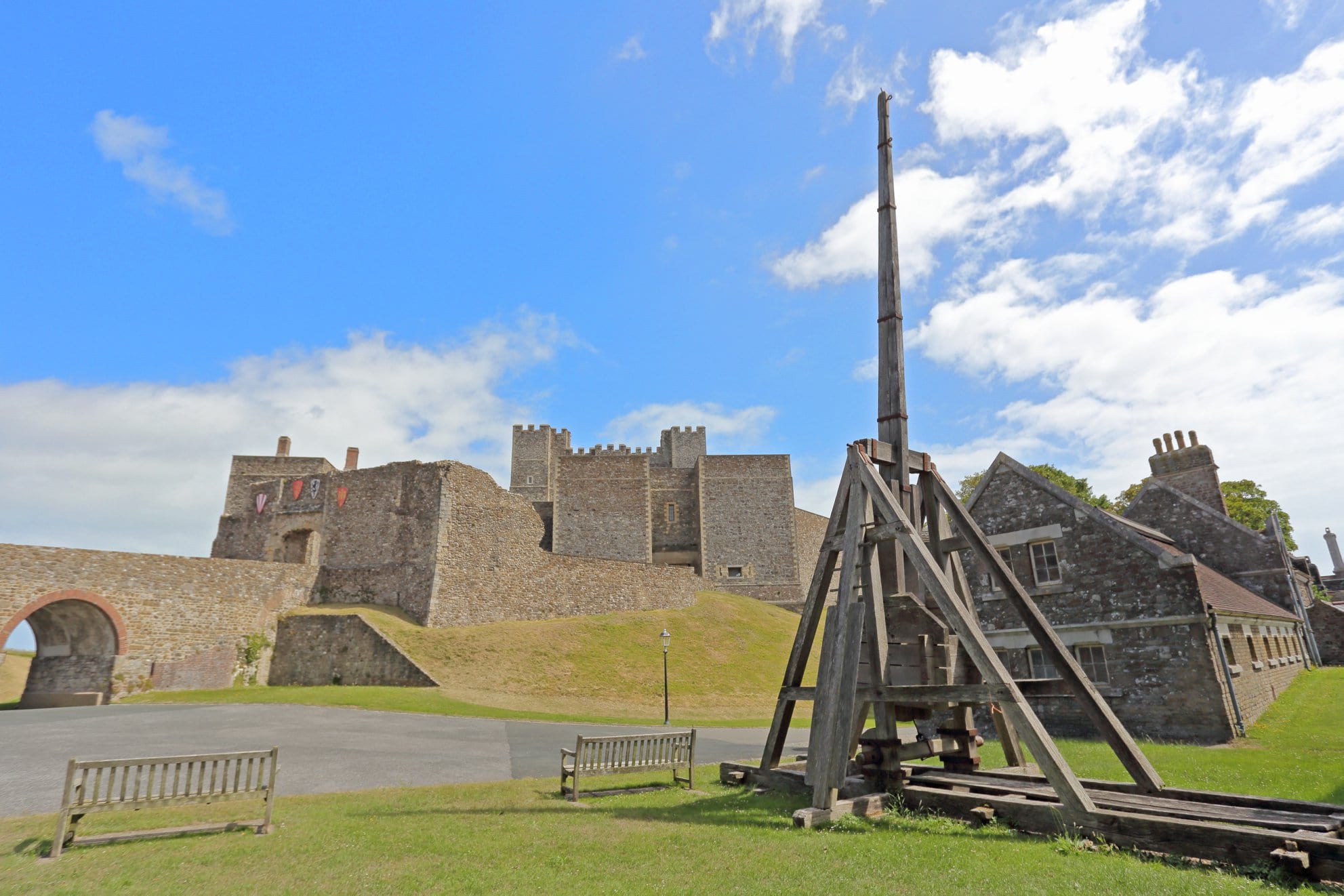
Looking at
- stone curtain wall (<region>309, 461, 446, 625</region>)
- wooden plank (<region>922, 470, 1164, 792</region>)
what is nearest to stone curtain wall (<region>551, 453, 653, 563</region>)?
stone curtain wall (<region>309, 461, 446, 625</region>)

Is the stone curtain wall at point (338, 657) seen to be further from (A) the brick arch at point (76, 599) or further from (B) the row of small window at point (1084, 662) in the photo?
(B) the row of small window at point (1084, 662)

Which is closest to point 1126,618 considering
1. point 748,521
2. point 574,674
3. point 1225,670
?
point 1225,670

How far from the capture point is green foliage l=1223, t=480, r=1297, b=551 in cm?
3206

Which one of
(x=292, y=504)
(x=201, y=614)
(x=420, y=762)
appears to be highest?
(x=292, y=504)

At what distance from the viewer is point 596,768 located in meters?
8.80

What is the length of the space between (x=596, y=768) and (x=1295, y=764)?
10.8 m

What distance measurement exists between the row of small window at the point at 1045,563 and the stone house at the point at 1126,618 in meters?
0.02

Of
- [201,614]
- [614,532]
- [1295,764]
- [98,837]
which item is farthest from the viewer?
[614,532]

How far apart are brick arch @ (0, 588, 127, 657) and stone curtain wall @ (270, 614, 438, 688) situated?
16.3 feet

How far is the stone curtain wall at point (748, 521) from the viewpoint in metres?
46.6

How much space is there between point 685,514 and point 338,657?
28.1 meters

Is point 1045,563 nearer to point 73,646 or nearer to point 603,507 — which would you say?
point 73,646

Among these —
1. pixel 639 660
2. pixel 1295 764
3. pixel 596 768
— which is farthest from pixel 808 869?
pixel 639 660

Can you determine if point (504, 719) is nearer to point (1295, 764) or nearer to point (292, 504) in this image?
point (1295, 764)
